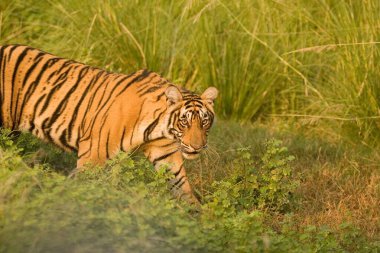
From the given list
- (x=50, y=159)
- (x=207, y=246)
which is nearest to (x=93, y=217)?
(x=207, y=246)

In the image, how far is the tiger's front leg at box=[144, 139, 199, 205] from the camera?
19.3ft

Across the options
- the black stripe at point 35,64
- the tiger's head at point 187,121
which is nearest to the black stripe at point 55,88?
the black stripe at point 35,64

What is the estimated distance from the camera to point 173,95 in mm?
5719

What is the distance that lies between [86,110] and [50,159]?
0.85 meters

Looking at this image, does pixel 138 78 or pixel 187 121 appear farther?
pixel 138 78

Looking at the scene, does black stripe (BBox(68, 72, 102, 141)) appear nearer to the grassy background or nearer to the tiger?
the tiger

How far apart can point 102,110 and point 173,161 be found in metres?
0.52

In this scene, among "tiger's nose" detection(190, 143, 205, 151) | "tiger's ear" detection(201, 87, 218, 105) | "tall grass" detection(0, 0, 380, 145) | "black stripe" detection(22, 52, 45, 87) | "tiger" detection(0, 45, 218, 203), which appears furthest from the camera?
"tall grass" detection(0, 0, 380, 145)

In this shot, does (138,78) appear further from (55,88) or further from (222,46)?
(222,46)

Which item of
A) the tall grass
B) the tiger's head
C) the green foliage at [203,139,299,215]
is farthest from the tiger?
the tall grass

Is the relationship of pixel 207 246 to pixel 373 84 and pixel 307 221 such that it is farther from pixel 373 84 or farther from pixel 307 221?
pixel 373 84

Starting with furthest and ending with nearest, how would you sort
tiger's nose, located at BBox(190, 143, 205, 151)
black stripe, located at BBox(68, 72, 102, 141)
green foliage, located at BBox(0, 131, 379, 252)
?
black stripe, located at BBox(68, 72, 102, 141)
tiger's nose, located at BBox(190, 143, 205, 151)
green foliage, located at BBox(0, 131, 379, 252)

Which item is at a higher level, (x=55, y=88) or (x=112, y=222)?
(x=55, y=88)

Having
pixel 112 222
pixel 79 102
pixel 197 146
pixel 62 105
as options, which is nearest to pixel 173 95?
pixel 197 146
